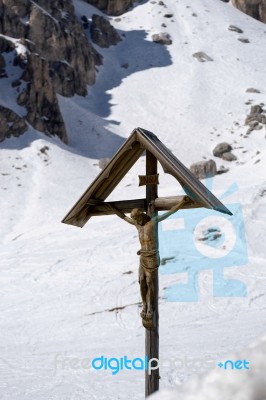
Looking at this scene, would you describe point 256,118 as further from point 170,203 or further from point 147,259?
point 147,259

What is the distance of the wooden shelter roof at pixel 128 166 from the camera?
6262 mm

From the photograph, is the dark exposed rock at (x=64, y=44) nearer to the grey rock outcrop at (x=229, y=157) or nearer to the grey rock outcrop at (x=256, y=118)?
the grey rock outcrop at (x=256, y=118)

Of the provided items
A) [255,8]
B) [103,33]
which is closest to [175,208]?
[103,33]

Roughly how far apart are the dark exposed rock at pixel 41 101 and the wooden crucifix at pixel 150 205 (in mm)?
45970

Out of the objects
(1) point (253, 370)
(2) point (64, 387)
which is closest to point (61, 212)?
(2) point (64, 387)

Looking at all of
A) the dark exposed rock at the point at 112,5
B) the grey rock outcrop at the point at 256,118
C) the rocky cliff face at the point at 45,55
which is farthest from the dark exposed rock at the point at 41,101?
the dark exposed rock at the point at 112,5

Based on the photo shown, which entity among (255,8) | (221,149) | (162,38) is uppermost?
(255,8)

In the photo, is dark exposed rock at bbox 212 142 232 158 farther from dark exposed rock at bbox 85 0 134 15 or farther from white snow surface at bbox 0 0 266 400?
dark exposed rock at bbox 85 0 134 15

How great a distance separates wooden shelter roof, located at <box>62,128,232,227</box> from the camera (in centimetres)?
626

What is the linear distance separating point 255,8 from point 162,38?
2252 cm

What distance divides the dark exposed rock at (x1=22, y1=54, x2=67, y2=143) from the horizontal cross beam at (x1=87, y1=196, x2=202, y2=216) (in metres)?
45.7

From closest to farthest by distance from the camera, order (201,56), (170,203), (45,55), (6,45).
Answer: (170,203)
(6,45)
(45,55)
(201,56)

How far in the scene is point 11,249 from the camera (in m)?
28.4

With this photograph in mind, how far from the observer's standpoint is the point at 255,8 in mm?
90312
